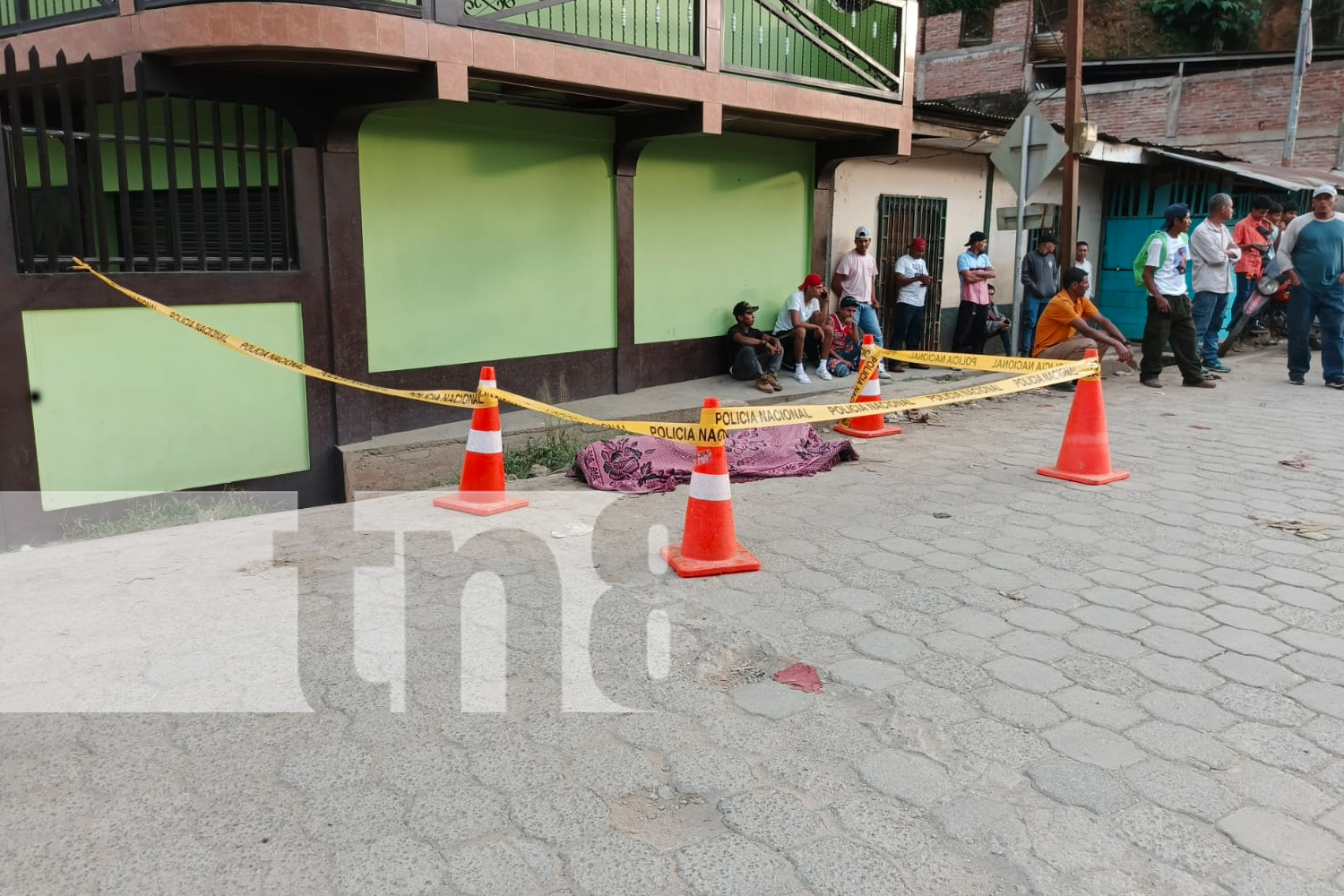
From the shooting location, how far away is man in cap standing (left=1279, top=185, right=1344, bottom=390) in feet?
34.2

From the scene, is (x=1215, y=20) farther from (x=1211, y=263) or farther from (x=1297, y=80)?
(x=1211, y=263)

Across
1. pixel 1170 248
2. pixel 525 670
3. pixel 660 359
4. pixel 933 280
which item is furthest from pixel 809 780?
pixel 933 280

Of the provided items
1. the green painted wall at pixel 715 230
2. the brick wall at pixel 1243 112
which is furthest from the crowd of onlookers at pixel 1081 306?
the brick wall at pixel 1243 112

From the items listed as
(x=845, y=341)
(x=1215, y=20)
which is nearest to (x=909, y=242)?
(x=845, y=341)

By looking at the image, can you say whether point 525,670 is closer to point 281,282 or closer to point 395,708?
point 395,708

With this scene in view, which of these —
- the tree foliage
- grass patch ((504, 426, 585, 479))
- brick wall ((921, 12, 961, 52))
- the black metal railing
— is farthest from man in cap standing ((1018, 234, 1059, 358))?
Answer: the tree foliage

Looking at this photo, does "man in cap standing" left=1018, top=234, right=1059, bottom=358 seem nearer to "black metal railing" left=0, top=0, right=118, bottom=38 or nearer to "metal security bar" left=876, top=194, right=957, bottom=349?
"metal security bar" left=876, top=194, right=957, bottom=349

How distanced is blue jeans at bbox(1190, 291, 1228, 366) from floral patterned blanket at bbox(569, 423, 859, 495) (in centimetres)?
570

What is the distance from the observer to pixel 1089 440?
261 inches

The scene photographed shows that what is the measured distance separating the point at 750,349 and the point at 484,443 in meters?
5.61

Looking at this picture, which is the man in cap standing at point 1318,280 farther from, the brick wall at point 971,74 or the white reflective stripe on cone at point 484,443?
the brick wall at point 971,74

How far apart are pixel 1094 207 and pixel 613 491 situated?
13.6 meters

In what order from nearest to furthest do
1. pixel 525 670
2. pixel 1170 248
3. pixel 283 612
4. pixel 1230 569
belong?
1. pixel 525 670
2. pixel 283 612
3. pixel 1230 569
4. pixel 1170 248

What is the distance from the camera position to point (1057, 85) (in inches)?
999
